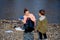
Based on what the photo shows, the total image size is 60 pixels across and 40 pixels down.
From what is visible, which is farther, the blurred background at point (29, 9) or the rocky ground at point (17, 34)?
the blurred background at point (29, 9)

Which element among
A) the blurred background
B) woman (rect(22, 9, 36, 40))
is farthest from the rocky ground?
the blurred background

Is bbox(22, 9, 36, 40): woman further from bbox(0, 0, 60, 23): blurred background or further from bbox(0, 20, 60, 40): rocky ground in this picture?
bbox(0, 0, 60, 23): blurred background

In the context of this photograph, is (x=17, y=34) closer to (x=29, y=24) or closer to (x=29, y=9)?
(x=29, y=24)

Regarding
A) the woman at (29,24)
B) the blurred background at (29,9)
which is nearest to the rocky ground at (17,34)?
the woman at (29,24)

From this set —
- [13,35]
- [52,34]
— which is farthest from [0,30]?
[52,34]

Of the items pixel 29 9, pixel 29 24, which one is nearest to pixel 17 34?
pixel 29 24

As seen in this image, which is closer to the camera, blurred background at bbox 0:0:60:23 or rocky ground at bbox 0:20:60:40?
rocky ground at bbox 0:20:60:40

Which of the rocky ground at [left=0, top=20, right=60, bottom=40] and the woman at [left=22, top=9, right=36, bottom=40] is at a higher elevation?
the woman at [left=22, top=9, right=36, bottom=40]

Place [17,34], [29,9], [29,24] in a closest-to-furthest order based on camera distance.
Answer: [29,24] → [17,34] → [29,9]

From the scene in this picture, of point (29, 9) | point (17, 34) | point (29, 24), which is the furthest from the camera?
point (29, 9)

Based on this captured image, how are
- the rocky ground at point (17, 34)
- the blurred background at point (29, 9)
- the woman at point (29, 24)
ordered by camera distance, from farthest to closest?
the blurred background at point (29, 9), the rocky ground at point (17, 34), the woman at point (29, 24)

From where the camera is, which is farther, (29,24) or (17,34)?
(17,34)

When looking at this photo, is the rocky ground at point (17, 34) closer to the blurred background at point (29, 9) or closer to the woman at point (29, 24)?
the woman at point (29, 24)

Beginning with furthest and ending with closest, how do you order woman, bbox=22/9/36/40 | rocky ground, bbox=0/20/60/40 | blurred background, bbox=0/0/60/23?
blurred background, bbox=0/0/60/23, rocky ground, bbox=0/20/60/40, woman, bbox=22/9/36/40
